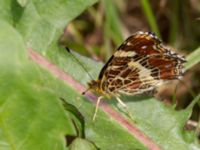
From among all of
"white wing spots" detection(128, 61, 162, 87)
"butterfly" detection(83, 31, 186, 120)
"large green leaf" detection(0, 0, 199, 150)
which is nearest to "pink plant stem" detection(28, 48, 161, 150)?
"large green leaf" detection(0, 0, 199, 150)

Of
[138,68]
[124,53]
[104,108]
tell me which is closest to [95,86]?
[104,108]

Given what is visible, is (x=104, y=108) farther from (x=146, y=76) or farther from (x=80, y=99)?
(x=146, y=76)

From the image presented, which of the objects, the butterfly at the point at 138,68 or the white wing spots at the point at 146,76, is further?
the white wing spots at the point at 146,76

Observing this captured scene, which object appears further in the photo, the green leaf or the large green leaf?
the large green leaf

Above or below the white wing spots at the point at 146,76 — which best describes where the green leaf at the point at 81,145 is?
above

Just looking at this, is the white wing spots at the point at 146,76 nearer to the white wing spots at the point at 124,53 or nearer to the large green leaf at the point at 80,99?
the white wing spots at the point at 124,53

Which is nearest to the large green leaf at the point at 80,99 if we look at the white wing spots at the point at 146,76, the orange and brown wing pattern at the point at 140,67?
the orange and brown wing pattern at the point at 140,67

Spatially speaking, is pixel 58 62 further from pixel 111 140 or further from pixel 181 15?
pixel 181 15

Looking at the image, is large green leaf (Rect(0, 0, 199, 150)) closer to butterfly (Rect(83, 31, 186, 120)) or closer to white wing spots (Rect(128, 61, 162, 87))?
butterfly (Rect(83, 31, 186, 120))
